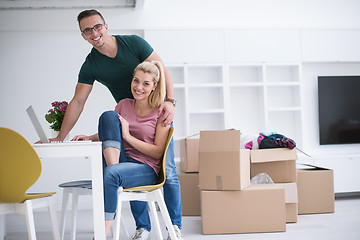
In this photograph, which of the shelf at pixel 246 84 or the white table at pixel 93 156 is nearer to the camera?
the white table at pixel 93 156

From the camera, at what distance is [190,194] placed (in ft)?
11.8

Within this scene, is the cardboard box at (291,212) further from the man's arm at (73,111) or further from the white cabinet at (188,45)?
the white cabinet at (188,45)

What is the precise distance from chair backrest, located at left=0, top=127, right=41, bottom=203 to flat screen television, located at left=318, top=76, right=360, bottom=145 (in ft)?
12.0

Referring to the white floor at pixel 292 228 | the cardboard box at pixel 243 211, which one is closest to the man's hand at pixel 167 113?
the cardboard box at pixel 243 211

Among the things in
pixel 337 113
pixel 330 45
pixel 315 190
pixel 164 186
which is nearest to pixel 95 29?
pixel 164 186

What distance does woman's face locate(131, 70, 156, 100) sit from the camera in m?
2.19

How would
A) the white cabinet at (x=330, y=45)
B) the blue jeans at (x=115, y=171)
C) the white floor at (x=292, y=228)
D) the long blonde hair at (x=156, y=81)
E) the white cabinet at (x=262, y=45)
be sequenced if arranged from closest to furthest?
1. the blue jeans at (x=115, y=171)
2. the long blonde hair at (x=156, y=81)
3. the white floor at (x=292, y=228)
4. the white cabinet at (x=262, y=45)
5. the white cabinet at (x=330, y=45)

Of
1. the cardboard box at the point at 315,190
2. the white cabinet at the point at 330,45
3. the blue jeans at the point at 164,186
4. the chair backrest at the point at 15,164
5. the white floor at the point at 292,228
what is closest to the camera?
the chair backrest at the point at 15,164

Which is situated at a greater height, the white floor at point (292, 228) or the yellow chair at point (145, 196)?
the yellow chair at point (145, 196)

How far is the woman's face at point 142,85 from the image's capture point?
7.20 ft

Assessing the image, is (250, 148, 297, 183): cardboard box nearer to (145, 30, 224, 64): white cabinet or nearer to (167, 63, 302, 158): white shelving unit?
(167, 63, 302, 158): white shelving unit

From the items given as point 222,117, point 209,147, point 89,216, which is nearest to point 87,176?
point 89,216

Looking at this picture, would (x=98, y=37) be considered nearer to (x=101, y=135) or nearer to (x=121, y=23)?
(x=101, y=135)

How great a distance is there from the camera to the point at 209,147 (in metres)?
2.77
